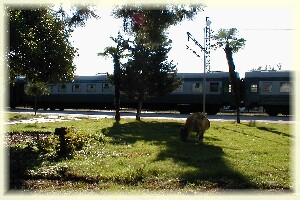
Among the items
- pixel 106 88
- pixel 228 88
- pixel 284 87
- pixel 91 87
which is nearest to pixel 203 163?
pixel 284 87

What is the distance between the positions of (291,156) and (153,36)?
17.1ft

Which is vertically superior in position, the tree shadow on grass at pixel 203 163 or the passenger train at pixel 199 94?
the passenger train at pixel 199 94

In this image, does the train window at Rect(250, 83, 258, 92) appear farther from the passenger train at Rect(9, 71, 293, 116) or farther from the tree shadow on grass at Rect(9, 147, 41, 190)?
the tree shadow on grass at Rect(9, 147, 41, 190)

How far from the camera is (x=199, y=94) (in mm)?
34406

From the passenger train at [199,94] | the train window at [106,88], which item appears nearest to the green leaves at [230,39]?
the passenger train at [199,94]

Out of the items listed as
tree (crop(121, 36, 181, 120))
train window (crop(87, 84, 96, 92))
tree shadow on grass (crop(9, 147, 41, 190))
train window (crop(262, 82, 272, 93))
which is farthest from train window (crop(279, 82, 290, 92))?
tree shadow on grass (crop(9, 147, 41, 190))

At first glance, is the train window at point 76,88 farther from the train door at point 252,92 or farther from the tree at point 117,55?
the train door at point 252,92

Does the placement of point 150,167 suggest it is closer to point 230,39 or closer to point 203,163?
point 203,163

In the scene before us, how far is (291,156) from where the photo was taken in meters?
10.1

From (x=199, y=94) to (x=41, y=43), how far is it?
23.9 metres

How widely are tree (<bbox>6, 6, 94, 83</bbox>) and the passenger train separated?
14.4 meters

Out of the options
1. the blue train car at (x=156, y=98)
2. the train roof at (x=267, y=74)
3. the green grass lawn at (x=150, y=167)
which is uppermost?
the train roof at (x=267, y=74)

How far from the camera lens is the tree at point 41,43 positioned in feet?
35.2

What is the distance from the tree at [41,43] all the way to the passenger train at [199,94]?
14.4m
